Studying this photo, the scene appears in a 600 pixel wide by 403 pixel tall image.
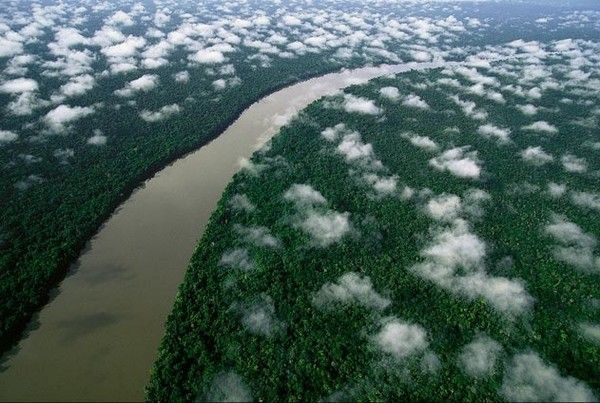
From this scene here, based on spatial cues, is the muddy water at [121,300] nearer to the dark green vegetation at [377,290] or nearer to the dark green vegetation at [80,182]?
the dark green vegetation at [80,182]

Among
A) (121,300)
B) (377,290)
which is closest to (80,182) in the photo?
(121,300)

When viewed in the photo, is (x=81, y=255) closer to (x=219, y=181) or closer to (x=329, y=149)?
(x=219, y=181)

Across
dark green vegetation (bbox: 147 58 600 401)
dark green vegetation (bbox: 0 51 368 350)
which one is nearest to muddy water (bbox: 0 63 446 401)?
dark green vegetation (bbox: 0 51 368 350)

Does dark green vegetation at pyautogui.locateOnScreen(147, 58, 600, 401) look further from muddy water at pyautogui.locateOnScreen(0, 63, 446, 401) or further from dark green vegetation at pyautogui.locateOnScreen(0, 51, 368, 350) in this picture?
dark green vegetation at pyautogui.locateOnScreen(0, 51, 368, 350)

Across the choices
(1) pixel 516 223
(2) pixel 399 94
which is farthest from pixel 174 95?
(1) pixel 516 223

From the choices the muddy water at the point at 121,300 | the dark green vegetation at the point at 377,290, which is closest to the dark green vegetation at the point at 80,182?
the muddy water at the point at 121,300
